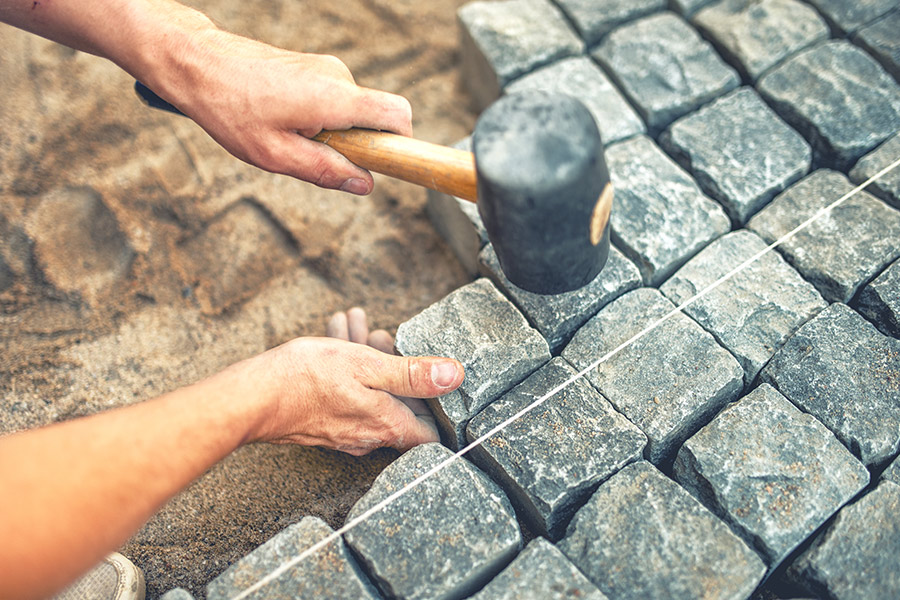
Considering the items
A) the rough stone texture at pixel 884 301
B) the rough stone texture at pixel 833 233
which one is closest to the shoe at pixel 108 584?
the rough stone texture at pixel 833 233

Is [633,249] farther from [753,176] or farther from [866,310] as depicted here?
[866,310]

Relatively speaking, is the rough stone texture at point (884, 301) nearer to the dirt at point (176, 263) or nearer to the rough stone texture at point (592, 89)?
the rough stone texture at point (592, 89)

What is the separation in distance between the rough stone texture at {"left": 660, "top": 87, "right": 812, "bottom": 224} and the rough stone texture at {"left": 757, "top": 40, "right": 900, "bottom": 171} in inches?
2.6

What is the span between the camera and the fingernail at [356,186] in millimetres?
1957

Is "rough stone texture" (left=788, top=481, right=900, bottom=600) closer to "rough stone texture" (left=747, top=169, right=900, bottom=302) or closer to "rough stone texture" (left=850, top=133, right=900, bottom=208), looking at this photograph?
"rough stone texture" (left=747, top=169, right=900, bottom=302)

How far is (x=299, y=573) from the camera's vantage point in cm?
167

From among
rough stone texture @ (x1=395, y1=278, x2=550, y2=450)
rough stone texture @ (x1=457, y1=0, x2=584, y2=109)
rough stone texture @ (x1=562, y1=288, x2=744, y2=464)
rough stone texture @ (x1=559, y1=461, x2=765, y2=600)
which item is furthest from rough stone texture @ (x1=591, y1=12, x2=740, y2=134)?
rough stone texture @ (x1=559, y1=461, x2=765, y2=600)

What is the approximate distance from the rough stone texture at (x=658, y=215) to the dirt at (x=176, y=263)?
754 mm

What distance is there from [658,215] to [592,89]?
26.1 inches

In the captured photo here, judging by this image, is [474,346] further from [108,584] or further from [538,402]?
[108,584]

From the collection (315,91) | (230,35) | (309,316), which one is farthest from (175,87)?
(309,316)

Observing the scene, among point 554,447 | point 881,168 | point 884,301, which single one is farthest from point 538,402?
point 881,168

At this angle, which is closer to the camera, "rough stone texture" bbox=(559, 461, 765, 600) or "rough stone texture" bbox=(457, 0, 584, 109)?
"rough stone texture" bbox=(559, 461, 765, 600)

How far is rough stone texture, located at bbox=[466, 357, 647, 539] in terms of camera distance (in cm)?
180
